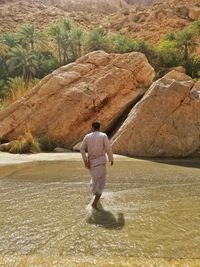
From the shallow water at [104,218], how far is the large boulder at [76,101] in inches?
286

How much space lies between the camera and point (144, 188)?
751 centimetres

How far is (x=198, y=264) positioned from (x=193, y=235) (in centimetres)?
84

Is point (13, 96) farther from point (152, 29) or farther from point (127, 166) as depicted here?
point (152, 29)

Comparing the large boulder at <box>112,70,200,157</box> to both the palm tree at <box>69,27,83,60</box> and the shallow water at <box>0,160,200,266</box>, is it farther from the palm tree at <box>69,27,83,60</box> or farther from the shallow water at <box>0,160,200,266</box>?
the palm tree at <box>69,27,83,60</box>

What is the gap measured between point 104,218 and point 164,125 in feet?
29.8

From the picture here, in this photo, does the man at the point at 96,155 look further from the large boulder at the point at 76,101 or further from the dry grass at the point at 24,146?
the large boulder at the point at 76,101

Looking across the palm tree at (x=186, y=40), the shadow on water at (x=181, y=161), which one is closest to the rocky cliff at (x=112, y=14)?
the palm tree at (x=186, y=40)

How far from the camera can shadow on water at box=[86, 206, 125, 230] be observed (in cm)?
494

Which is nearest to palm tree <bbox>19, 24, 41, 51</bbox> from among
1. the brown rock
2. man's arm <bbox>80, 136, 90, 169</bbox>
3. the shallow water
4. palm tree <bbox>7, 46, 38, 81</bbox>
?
palm tree <bbox>7, 46, 38, 81</bbox>

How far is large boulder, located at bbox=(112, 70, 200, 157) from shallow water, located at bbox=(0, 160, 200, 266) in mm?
4600

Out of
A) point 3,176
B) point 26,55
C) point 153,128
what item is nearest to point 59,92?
point 153,128

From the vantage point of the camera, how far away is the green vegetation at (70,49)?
1201 inches

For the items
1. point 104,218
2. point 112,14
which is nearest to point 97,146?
point 104,218

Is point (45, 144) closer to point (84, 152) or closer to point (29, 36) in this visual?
point (84, 152)
